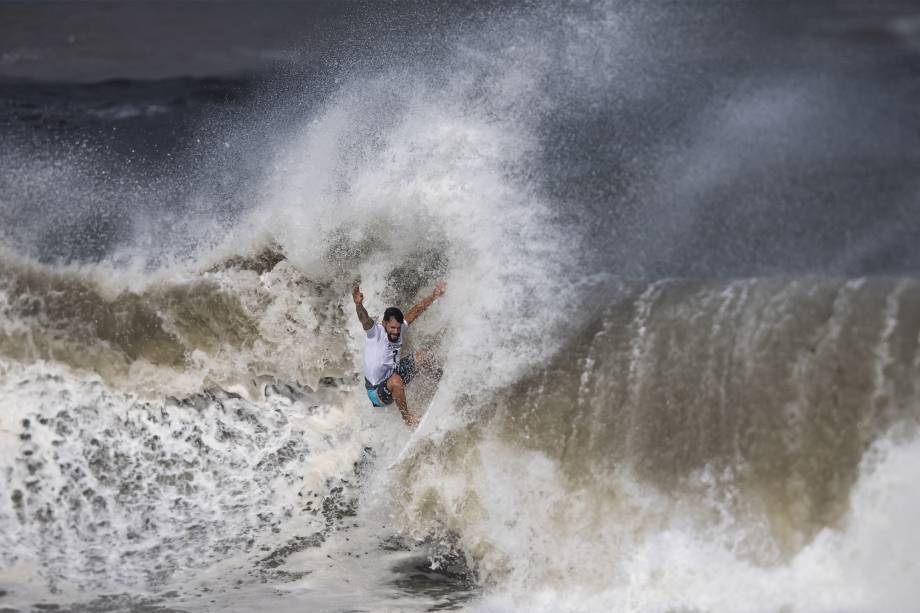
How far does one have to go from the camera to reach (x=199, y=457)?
24.7ft

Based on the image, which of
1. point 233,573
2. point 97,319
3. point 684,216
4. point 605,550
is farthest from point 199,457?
point 684,216

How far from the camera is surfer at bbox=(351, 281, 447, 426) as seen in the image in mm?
6953

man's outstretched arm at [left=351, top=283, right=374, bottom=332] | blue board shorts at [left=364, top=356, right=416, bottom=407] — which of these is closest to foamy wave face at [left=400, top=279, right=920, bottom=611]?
blue board shorts at [left=364, top=356, right=416, bottom=407]

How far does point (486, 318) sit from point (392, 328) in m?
0.93

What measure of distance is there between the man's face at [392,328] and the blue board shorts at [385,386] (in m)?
0.41

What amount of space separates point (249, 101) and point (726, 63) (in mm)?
4796

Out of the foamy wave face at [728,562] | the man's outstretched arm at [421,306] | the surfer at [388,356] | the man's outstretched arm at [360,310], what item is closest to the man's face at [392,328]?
the surfer at [388,356]

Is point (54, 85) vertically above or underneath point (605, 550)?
above

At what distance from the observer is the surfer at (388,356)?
274 inches

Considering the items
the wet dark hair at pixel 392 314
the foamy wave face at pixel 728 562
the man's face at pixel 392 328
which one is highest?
the wet dark hair at pixel 392 314

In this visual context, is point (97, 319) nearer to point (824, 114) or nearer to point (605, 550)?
point (605, 550)

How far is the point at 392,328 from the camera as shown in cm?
693

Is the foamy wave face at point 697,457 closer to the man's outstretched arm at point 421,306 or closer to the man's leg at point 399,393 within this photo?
the man's leg at point 399,393

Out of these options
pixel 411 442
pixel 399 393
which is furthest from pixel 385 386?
pixel 411 442
